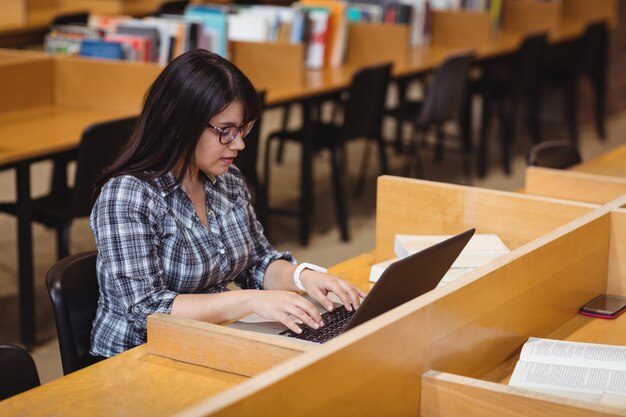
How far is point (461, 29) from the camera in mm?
6766

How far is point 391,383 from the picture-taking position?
1.63 meters

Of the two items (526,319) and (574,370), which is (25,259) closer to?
(526,319)

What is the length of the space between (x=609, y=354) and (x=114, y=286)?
0.96 metres

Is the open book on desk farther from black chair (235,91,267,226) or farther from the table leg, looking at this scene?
black chair (235,91,267,226)

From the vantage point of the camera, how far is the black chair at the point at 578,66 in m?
7.28

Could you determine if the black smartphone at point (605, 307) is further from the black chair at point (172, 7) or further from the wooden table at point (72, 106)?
the black chair at point (172, 7)

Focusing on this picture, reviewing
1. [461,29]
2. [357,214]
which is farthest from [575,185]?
[461,29]

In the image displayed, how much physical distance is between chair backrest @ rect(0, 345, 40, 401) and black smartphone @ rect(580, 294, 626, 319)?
46.1 inches

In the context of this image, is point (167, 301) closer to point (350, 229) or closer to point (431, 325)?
point (431, 325)

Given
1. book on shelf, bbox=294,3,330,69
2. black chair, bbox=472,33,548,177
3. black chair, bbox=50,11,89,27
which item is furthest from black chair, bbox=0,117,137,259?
black chair, bbox=472,33,548,177

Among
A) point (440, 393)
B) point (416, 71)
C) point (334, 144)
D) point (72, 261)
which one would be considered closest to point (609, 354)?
point (440, 393)

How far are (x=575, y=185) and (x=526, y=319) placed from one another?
0.94m

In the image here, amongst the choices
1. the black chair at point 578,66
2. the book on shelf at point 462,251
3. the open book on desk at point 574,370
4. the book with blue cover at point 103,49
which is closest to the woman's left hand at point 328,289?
the book on shelf at point 462,251

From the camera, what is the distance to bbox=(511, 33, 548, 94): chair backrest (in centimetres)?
647
